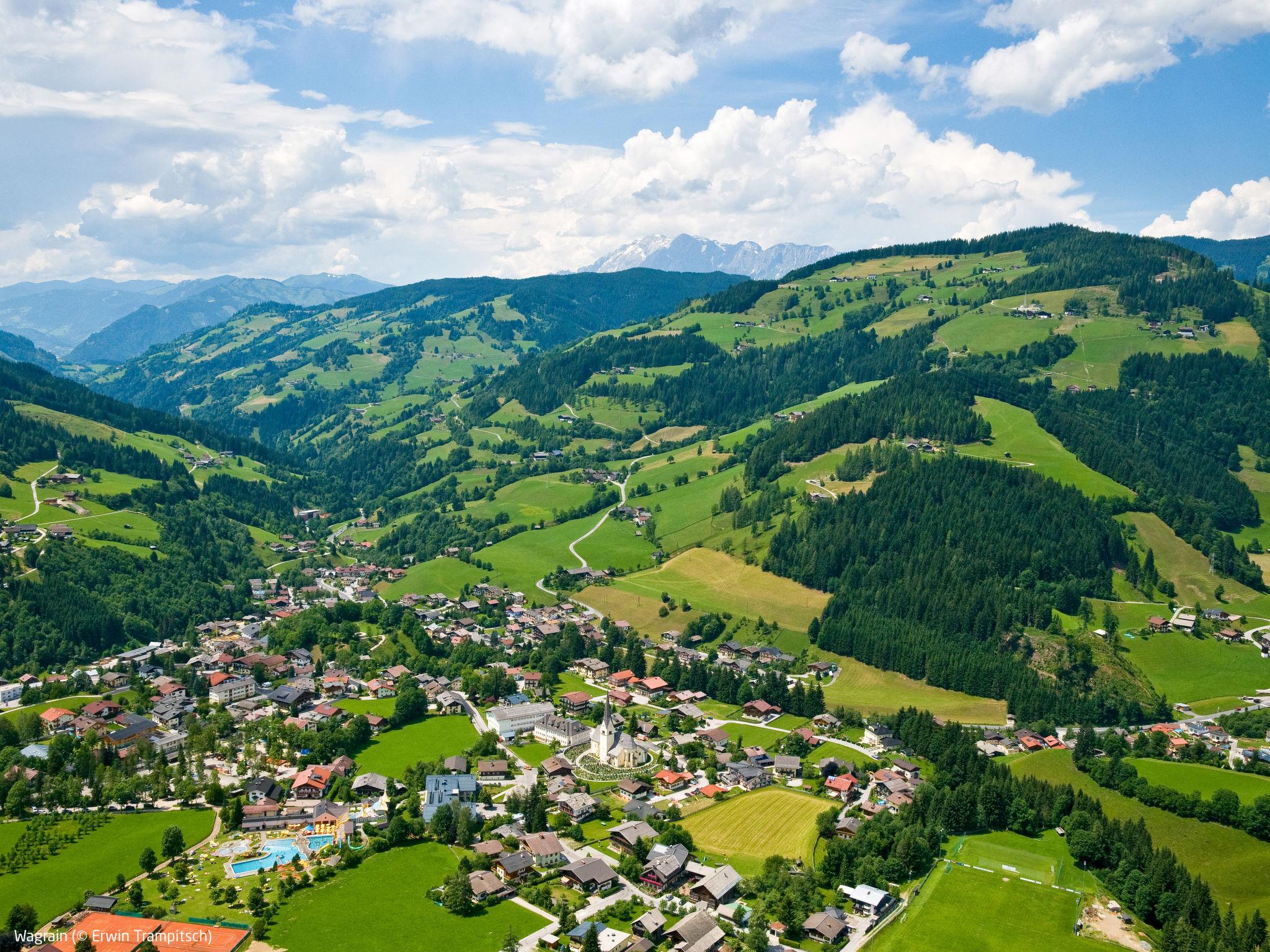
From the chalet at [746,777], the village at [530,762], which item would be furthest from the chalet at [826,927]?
the chalet at [746,777]

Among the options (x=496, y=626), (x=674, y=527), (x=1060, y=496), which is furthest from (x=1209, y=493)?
(x=496, y=626)

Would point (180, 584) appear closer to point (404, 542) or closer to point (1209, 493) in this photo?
point (404, 542)

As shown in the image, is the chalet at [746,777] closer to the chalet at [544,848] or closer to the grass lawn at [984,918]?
the grass lawn at [984,918]

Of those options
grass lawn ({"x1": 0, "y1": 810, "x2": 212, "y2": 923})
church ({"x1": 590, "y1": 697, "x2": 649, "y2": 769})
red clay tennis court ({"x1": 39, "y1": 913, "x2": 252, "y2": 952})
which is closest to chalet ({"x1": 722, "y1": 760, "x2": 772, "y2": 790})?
church ({"x1": 590, "y1": 697, "x2": 649, "y2": 769})

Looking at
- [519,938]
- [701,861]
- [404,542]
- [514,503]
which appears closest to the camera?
[519,938]

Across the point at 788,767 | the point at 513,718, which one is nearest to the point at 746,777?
the point at 788,767

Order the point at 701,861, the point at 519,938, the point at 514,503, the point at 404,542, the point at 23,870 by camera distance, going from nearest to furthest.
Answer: the point at 519,938, the point at 23,870, the point at 701,861, the point at 404,542, the point at 514,503

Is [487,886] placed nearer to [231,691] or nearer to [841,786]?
[841,786]

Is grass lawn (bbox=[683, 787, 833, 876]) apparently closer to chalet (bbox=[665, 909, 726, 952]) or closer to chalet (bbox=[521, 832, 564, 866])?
chalet (bbox=[665, 909, 726, 952])
